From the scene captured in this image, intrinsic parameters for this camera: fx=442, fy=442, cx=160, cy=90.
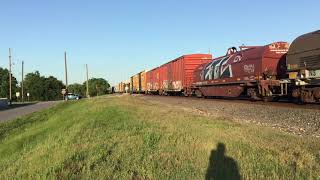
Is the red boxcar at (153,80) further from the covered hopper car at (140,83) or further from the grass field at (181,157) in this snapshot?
the grass field at (181,157)

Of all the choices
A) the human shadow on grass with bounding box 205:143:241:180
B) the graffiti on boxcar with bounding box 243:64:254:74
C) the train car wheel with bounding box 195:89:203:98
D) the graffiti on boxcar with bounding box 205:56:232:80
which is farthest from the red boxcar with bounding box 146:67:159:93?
the human shadow on grass with bounding box 205:143:241:180

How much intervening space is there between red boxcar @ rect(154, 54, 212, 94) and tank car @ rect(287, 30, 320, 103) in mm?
20122

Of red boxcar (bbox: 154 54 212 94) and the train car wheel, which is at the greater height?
red boxcar (bbox: 154 54 212 94)

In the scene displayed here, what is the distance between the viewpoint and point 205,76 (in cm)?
3456

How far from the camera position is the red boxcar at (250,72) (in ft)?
77.5

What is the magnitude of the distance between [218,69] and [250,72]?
19.3ft

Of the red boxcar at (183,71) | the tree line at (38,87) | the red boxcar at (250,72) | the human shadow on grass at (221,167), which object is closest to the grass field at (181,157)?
the human shadow on grass at (221,167)

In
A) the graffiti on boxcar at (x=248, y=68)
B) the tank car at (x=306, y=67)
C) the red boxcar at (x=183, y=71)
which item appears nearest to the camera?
the tank car at (x=306, y=67)

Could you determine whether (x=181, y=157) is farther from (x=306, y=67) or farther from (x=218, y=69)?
(x=218, y=69)

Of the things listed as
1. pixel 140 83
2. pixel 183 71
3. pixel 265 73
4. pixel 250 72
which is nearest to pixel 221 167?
pixel 265 73

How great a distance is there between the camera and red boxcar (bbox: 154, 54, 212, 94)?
137 feet

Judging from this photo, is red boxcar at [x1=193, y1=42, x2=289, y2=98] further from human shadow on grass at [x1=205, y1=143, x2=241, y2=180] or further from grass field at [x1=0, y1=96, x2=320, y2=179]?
human shadow on grass at [x1=205, y1=143, x2=241, y2=180]

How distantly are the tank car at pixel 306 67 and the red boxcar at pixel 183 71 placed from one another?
66.0 feet

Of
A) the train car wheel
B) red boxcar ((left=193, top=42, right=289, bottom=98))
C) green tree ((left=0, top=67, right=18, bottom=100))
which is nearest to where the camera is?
red boxcar ((left=193, top=42, right=289, bottom=98))
